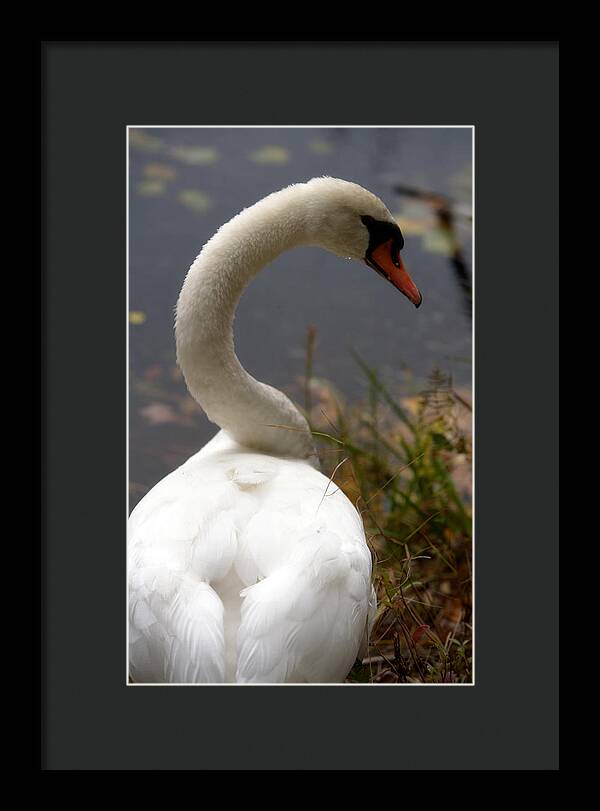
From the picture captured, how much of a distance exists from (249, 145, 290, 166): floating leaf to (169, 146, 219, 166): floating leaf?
0.11 metres

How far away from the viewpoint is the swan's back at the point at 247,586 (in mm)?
2021

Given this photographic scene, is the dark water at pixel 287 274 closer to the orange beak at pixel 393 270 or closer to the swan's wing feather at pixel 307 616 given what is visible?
the orange beak at pixel 393 270

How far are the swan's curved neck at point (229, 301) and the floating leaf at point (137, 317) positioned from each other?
10 cm

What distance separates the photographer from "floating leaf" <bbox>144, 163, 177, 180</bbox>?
98.0 inches

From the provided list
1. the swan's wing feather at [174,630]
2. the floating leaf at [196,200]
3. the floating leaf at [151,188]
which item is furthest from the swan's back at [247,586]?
the floating leaf at [196,200]

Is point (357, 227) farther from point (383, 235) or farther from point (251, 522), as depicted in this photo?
point (251, 522)

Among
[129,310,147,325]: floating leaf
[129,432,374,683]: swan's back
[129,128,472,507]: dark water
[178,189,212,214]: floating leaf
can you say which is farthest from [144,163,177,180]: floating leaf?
[129,432,374,683]: swan's back

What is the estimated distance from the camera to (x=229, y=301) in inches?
101

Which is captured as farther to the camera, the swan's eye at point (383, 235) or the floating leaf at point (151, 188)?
the swan's eye at point (383, 235)

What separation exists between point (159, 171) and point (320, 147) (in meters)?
0.46
